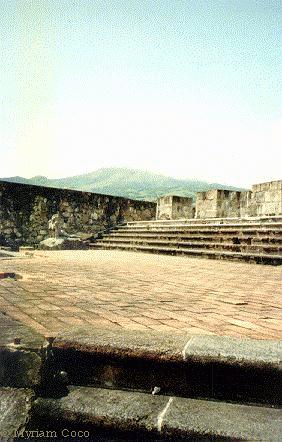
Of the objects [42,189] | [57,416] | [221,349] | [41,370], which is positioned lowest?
[57,416]

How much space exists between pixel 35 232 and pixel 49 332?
11.5m

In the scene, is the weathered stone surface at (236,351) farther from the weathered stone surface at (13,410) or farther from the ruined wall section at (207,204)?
the ruined wall section at (207,204)

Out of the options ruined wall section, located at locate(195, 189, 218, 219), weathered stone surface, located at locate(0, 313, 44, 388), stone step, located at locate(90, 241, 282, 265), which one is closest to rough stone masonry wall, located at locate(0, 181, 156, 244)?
stone step, located at locate(90, 241, 282, 265)

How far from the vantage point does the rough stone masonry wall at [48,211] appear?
12.6 meters

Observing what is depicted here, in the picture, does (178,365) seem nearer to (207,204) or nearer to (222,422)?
(222,422)

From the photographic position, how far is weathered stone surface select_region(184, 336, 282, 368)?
1601mm

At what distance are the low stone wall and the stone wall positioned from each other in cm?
119

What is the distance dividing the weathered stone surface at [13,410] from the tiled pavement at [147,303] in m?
0.46

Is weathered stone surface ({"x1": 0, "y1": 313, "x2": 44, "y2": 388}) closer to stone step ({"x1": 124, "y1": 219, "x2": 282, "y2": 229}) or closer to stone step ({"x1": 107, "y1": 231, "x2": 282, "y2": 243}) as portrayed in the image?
stone step ({"x1": 107, "y1": 231, "x2": 282, "y2": 243})

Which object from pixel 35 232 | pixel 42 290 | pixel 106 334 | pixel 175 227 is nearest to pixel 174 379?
pixel 106 334

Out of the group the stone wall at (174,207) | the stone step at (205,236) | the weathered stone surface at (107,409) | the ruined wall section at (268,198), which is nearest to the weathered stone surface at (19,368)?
the weathered stone surface at (107,409)

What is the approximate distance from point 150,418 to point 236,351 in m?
0.49

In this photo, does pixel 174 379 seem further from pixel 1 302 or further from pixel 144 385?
pixel 1 302

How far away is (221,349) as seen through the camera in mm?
1675
